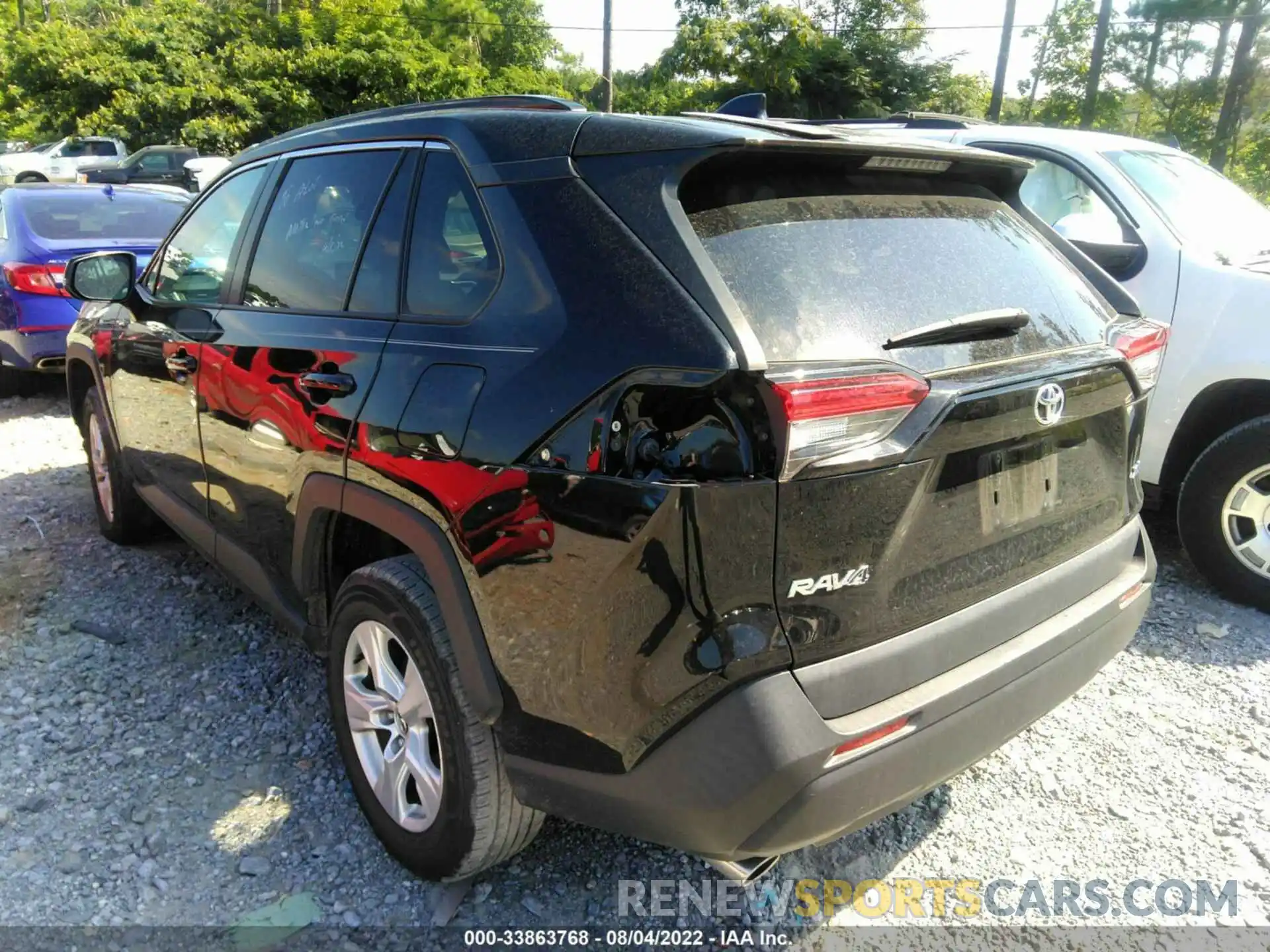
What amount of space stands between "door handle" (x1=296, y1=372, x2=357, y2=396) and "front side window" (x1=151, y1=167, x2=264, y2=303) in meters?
0.96

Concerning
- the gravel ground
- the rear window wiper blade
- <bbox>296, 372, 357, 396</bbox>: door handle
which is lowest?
the gravel ground

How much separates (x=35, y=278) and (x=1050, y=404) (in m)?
6.78

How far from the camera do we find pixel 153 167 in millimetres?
23188

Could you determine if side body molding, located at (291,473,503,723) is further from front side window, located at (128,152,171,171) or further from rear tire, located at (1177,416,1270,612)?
front side window, located at (128,152,171,171)

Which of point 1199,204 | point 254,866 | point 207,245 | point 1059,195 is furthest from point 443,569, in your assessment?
point 1199,204

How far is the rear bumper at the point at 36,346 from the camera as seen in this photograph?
21.0ft

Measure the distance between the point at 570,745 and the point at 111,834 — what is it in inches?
62.1

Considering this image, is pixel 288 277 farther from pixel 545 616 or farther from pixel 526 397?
pixel 545 616

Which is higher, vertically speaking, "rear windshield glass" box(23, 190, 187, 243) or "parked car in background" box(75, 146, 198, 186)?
"rear windshield glass" box(23, 190, 187, 243)

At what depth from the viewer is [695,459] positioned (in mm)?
1669

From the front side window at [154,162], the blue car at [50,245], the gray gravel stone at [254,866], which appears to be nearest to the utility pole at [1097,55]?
the blue car at [50,245]

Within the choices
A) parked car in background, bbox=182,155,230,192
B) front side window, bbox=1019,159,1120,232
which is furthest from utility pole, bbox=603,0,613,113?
front side window, bbox=1019,159,1120,232

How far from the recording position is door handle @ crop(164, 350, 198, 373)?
3.20 m

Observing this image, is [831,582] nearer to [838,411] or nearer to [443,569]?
[838,411]
